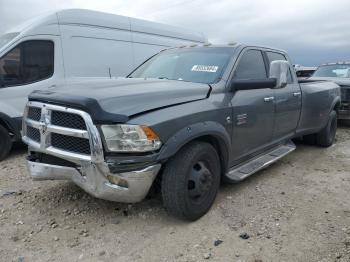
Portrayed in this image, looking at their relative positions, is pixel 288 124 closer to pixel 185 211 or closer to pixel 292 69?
pixel 292 69

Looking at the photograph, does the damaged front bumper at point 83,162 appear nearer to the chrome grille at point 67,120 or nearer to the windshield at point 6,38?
the chrome grille at point 67,120

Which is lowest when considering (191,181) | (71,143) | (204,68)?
(191,181)

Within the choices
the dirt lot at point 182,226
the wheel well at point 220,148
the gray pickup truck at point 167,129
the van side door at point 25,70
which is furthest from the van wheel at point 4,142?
the wheel well at point 220,148

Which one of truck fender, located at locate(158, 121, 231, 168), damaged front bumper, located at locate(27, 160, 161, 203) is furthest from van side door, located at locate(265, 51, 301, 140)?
damaged front bumper, located at locate(27, 160, 161, 203)

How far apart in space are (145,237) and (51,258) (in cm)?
83

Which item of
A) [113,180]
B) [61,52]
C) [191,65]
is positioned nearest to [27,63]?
[61,52]

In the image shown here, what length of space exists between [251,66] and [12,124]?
408 centimetres

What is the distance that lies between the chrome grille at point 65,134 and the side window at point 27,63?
9.70ft

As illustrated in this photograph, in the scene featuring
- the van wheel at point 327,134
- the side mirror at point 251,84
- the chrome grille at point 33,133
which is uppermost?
the side mirror at point 251,84

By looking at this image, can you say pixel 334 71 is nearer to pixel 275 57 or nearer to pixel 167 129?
pixel 275 57

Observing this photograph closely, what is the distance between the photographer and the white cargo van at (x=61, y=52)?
20.2 feet

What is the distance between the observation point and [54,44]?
6.71 meters

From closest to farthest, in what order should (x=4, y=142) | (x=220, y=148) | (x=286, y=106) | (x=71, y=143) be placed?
(x=71, y=143) < (x=220, y=148) < (x=286, y=106) < (x=4, y=142)

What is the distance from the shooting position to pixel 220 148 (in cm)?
391
